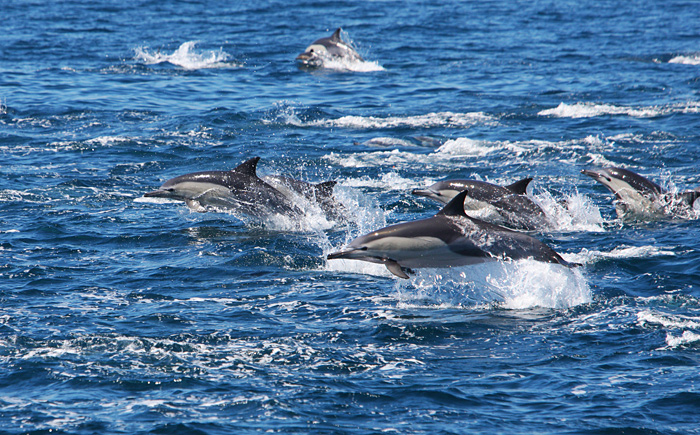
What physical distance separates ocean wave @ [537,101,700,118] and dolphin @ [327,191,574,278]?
15.6 meters

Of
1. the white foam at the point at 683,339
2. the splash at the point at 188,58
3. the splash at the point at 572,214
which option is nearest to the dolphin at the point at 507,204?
the splash at the point at 572,214

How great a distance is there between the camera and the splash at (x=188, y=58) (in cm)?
3447

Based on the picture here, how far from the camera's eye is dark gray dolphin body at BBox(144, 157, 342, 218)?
1594 cm

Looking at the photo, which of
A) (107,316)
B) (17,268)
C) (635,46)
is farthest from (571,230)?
(635,46)

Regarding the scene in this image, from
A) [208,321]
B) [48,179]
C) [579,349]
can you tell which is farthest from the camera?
[48,179]

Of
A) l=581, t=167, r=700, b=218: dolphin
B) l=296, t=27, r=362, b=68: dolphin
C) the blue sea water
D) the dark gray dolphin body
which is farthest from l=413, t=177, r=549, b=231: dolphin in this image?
l=296, t=27, r=362, b=68: dolphin

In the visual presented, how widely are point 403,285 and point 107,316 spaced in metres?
4.40

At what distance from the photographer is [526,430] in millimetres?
8586

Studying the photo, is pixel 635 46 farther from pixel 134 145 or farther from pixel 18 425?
pixel 18 425

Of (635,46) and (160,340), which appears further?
(635,46)

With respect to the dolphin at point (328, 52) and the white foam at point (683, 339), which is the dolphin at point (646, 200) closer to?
the white foam at point (683, 339)

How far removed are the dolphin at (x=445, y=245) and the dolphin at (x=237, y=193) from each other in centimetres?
421

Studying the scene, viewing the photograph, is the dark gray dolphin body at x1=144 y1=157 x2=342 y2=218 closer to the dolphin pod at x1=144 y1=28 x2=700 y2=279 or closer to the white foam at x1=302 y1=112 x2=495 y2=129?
the dolphin pod at x1=144 y1=28 x2=700 y2=279

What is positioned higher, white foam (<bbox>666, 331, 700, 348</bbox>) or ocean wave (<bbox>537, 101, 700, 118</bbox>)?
ocean wave (<bbox>537, 101, 700, 118</bbox>)
